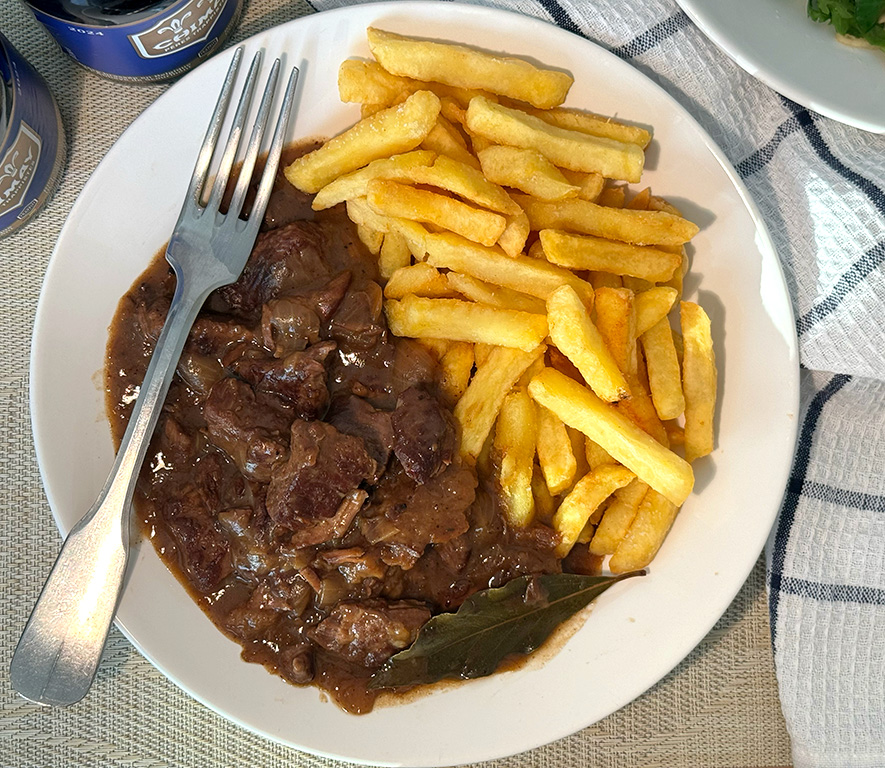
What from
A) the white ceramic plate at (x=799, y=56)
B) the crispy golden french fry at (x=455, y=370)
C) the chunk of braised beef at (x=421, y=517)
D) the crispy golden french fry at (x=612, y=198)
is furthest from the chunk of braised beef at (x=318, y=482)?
the white ceramic plate at (x=799, y=56)

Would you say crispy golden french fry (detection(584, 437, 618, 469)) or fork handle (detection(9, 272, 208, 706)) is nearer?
fork handle (detection(9, 272, 208, 706))

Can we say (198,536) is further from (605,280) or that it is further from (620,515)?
(605,280)

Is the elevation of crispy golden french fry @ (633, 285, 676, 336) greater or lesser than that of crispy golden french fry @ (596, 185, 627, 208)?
lesser

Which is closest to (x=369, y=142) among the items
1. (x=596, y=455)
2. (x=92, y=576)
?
(x=596, y=455)

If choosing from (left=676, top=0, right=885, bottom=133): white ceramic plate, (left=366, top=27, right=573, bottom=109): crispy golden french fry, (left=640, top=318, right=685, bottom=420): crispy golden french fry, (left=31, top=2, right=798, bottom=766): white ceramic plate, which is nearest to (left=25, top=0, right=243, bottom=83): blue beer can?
(left=31, top=2, right=798, bottom=766): white ceramic plate

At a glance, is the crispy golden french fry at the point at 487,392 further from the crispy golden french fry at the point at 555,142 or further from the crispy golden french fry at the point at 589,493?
the crispy golden french fry at the point at 555,142

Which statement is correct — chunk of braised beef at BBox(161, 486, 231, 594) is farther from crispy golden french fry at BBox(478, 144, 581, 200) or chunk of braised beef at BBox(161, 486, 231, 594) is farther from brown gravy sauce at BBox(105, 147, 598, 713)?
crispy golden french fry at BBox(478, 144, 581, 200)
